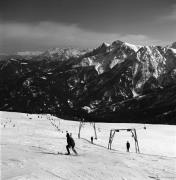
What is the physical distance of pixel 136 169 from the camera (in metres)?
24.2

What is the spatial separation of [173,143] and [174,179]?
40.6m

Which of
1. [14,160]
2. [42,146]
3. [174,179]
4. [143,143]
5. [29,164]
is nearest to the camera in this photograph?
[174,179]

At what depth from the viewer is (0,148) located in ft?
104

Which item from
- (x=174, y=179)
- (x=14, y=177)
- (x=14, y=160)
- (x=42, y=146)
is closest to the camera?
(x=14, y=177)

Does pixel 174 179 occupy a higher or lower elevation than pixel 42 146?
lower

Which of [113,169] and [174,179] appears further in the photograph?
[113,169]

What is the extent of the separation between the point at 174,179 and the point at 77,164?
7.07m

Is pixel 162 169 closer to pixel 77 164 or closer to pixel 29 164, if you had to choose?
pixel 77 164

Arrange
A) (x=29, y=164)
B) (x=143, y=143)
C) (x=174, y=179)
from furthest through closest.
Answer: (x=143, y=143) → (x=29, y=164) → (x=174, y=179)

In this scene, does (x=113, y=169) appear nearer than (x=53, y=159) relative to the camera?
Yes

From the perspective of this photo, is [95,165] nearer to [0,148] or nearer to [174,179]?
[174,179]

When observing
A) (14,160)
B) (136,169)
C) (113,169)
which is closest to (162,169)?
(136,169)

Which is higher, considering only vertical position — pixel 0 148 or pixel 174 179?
pixel 0 148

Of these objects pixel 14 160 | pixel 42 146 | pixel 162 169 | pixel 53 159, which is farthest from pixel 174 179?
pixel 42 146
